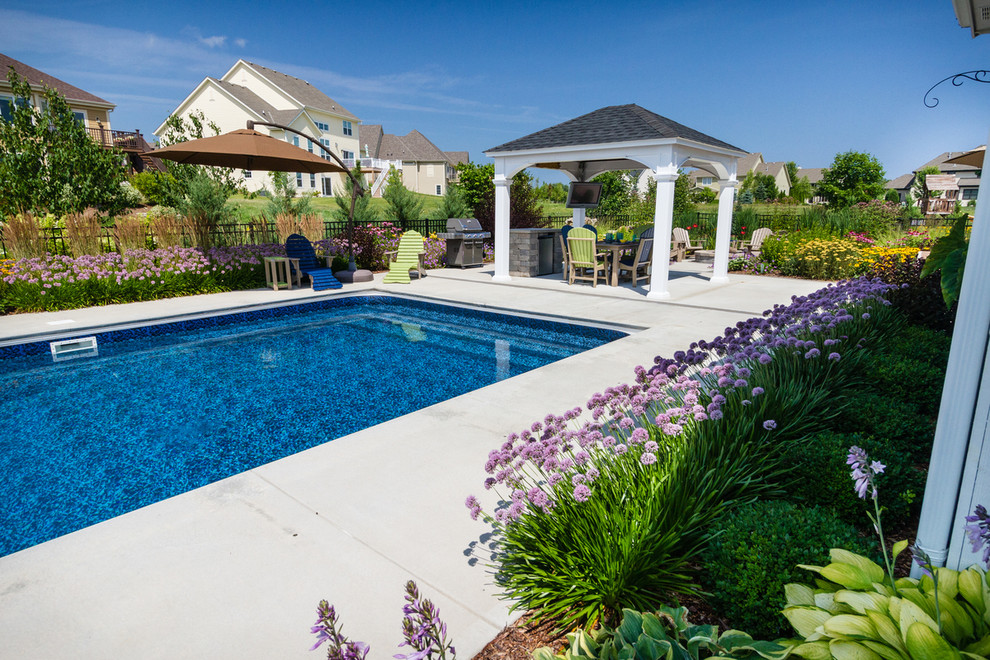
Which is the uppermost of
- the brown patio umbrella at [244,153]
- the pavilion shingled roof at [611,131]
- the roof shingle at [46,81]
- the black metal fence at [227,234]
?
the roof shingle at [46,81]

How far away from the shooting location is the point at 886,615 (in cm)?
139

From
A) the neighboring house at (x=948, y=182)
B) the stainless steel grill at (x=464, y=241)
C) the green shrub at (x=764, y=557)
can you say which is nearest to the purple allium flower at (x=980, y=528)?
the green shrub at (x=764, y=557)

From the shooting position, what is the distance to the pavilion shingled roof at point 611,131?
32.0ft

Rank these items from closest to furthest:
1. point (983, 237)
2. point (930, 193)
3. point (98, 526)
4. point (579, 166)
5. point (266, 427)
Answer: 1. point (983, 237)
2. point (98, 526)
3. point (266, 427)
4. point (579, 166)
5. point (930, 193)

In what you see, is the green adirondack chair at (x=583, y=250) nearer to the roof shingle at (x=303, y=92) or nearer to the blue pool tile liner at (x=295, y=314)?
the blue pool tile liner at (x=295, y=314)

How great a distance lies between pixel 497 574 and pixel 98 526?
7.19 feet

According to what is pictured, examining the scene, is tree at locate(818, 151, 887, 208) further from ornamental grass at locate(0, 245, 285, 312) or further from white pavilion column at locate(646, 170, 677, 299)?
ornamental grass at locate(0, 245, 285, 312)

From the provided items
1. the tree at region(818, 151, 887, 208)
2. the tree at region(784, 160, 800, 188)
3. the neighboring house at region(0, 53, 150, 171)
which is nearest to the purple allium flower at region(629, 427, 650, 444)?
the neighboring house at region(0, 53, 150, 171)

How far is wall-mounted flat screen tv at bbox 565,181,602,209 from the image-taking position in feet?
45.3

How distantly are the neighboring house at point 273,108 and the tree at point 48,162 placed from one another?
20447 millimetres

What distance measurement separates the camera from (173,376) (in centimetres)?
624

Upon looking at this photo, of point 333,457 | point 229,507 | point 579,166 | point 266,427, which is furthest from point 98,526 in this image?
point 579,166

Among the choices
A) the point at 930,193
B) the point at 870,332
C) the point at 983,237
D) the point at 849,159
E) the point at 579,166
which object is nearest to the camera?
the point at 983,237

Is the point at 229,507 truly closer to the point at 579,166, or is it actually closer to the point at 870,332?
the point at 870,332
